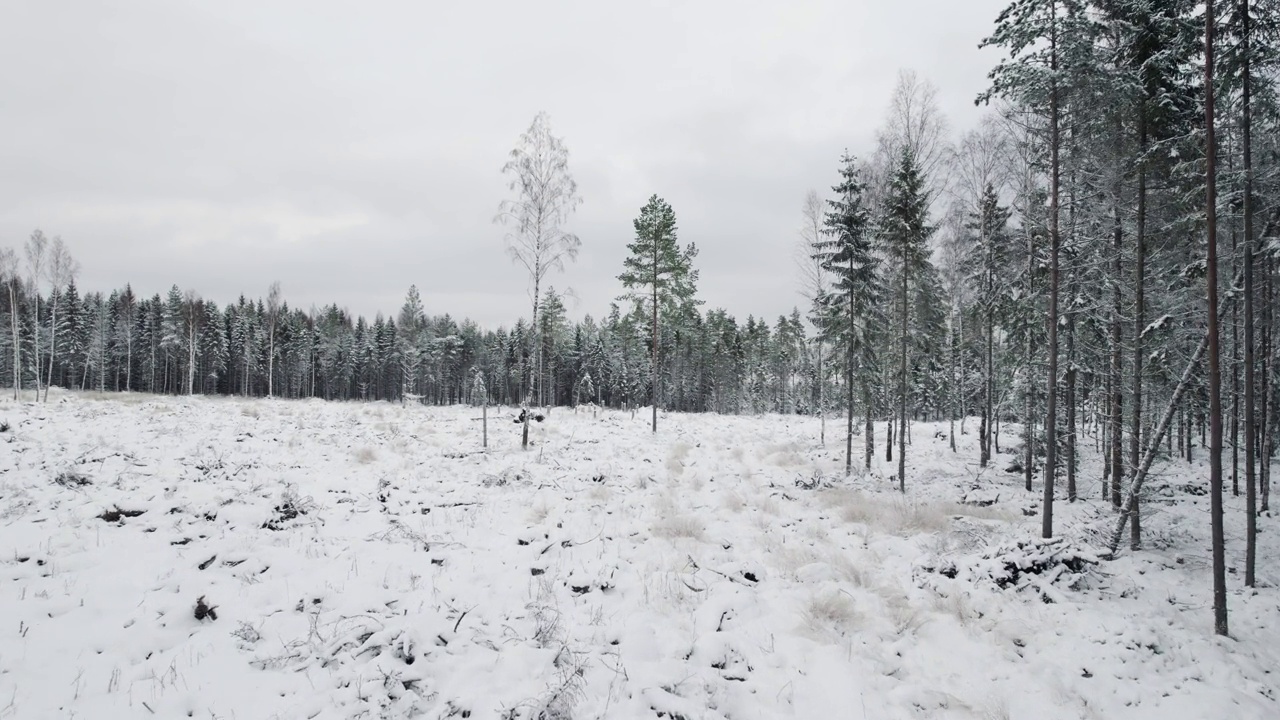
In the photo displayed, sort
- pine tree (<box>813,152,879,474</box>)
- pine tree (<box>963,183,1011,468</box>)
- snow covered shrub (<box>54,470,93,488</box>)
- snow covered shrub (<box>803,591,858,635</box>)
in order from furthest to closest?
pine tree (<box>813,152,879,474</box>)
pine tree (<box>963,183,1011,468</box>)
snow covered shrub (<box>54,470,93,488</box>)
snow covered shrub (<box>803,591,858,635</box>)

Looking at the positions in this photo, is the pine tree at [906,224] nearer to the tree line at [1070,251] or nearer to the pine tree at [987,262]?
the tree line at [1070,251]

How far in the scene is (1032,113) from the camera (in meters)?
10.7

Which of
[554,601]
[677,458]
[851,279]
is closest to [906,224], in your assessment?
[851,279]

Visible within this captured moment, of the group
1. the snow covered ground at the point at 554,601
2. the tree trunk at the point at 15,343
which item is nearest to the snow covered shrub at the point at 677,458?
the snow covered ground at the point at 554,601

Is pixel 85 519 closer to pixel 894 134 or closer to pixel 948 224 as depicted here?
pixel 894 134

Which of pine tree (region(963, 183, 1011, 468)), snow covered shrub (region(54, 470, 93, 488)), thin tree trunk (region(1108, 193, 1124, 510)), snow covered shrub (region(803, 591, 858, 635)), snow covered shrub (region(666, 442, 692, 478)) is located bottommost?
snow covered shrub (region(803, 591, 858, 635))

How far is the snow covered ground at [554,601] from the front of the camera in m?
5.05

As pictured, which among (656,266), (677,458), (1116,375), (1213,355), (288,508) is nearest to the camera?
(1213,355)

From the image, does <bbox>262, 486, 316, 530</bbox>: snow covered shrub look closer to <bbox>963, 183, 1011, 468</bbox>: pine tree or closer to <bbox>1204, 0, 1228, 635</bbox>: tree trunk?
<bbox>1204, 0, 1228, 635</bbox>: tree trunk

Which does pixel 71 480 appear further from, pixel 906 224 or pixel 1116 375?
pixel 906 224

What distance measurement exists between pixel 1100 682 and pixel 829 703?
11.5 feet

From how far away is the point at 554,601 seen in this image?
6836mm

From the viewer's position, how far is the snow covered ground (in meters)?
5.05

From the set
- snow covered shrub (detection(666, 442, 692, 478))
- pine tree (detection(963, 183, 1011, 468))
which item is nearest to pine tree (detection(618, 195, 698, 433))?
snow covered shrub (detection(666, 442, 692, 478))
